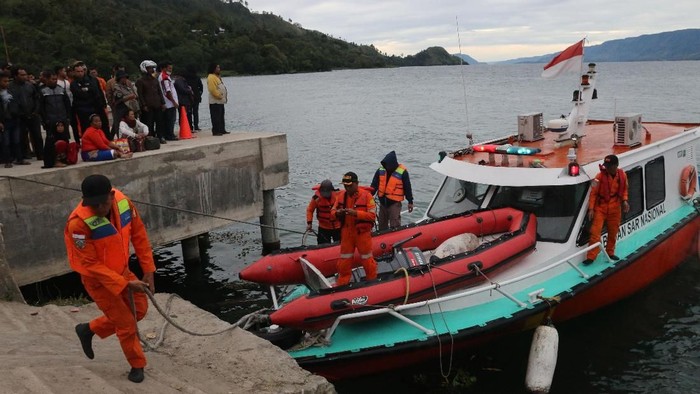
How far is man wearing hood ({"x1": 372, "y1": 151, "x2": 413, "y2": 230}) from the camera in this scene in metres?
8.84

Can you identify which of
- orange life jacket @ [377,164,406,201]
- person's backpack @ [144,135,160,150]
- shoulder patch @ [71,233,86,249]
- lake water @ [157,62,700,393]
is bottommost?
lake water @ [157,62,700,393]

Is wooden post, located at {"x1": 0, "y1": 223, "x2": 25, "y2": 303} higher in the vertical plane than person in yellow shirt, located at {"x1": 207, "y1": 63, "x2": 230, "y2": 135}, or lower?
lower

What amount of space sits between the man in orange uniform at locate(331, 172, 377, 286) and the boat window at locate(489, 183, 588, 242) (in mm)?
2403

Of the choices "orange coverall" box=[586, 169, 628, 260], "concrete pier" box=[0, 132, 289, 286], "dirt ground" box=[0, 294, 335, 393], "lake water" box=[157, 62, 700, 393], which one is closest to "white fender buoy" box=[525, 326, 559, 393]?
"lake water" box=[157, 62, 700, 393]

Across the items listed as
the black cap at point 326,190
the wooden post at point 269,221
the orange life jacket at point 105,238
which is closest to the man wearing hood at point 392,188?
the black cap at point 326,190

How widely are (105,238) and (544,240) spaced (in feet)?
18.4

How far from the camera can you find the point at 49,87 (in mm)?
9594

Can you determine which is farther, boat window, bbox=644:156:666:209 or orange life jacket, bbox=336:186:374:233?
boat window, bbox=644:156:666:209

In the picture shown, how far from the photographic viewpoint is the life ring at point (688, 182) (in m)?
10.1

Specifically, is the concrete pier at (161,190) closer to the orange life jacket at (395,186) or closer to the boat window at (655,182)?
the orange life jacket at (395,186)

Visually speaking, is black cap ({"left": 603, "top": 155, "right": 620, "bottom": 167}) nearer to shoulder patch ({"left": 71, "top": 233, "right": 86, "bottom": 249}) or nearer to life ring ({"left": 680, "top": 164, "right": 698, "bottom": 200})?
life ring ({"left": 680, "top": 164, "right": 698, "bottom": 200})

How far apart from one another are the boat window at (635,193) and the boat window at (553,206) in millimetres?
1288

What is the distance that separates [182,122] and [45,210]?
168 inches

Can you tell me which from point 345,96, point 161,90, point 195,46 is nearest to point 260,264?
point 161,90
